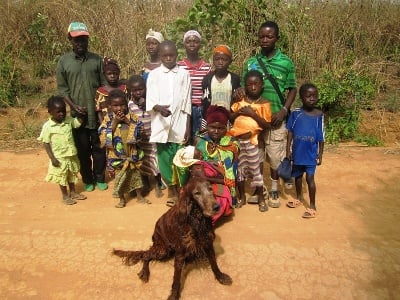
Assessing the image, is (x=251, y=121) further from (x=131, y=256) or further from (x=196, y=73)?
(x=131, y=256)

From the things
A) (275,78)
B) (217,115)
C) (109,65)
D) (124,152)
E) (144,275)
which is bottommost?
(144,275)

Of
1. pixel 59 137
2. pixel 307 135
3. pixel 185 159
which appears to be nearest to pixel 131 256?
pixel 185 159

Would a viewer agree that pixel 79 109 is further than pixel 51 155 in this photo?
Yes

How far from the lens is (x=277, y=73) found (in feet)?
11.7

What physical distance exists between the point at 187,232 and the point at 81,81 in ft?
7.62

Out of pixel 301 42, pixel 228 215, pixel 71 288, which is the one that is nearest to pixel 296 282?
pixel 228 215

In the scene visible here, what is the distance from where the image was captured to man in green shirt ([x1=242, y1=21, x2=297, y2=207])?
11.5 ft

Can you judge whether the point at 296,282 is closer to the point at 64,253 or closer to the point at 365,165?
the point at 64,253

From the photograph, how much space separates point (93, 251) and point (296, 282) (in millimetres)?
1731

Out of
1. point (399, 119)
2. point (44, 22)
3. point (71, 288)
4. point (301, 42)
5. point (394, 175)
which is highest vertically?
point (44, 22)

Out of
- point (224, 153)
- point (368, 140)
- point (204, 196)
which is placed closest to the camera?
point (204, 196)

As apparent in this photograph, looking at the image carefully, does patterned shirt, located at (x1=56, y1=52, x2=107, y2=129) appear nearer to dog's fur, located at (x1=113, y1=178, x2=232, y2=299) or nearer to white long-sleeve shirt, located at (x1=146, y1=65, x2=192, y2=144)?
white long-sleeve shirt, located at (x1=146, y1=65, x2=192, y2=144)

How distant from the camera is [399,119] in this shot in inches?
253

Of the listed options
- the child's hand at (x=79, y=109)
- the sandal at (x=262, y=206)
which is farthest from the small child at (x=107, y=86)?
the sandal at (x=262, y=206)
